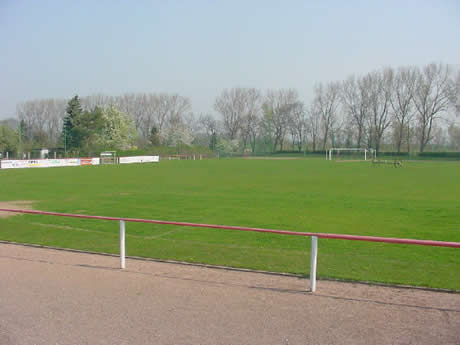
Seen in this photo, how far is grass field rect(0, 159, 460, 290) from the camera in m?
8.54

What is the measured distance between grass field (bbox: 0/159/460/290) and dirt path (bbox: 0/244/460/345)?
3.49 feet

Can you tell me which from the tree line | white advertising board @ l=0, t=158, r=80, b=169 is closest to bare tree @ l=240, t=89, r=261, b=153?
the tree line

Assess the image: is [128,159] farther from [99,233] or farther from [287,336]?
[287,336]

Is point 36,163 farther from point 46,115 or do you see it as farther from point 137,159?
point 46,115

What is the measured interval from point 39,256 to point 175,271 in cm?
338

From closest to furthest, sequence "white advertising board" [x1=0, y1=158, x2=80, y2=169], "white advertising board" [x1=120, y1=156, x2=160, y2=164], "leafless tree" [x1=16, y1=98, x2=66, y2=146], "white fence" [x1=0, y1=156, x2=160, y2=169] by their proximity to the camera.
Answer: "white advertising board" [x1=0, y1=158, x2=80, y2=169]
"white fence" [x1=0, y1=156, x2=160, y2=169]
"white advertising board" [x1=120, y1=156, x2=160, y2=164]
"leafless tree" [x1=16, y1=98, x2=66, y2=146]

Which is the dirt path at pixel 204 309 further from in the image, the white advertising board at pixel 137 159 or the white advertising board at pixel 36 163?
the white advertising board at pixel 137 159

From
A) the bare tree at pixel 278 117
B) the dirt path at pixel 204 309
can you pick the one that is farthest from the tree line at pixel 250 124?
the dirt path at pixel 204 309

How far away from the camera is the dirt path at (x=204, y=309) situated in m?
5.12

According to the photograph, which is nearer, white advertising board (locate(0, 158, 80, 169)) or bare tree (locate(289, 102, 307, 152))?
white advertising board (locate(0, 158, 80, 169))

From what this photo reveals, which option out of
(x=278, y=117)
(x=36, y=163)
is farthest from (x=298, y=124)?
(x=36, y=163)

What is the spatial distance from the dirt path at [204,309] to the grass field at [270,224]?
1063mm

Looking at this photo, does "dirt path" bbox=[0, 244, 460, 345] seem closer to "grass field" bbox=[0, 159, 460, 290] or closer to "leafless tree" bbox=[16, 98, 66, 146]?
"grass field" bbox=[0, 159, 460, 290]

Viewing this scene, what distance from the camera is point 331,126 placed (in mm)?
115562
